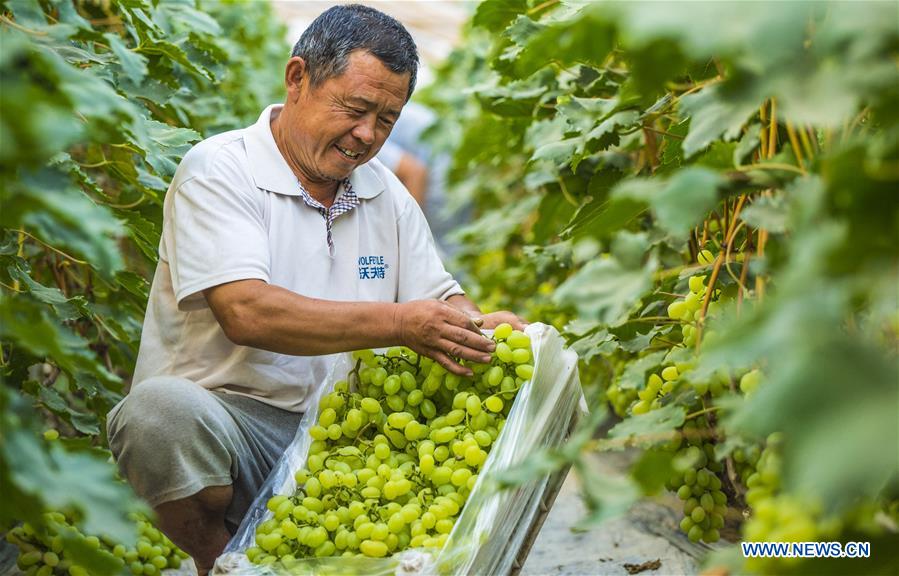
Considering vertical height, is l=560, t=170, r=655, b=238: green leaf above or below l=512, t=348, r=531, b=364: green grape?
above

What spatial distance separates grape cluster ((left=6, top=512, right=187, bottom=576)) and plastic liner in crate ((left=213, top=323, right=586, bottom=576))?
18.7 inches

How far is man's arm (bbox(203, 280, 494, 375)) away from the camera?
216 centimetres

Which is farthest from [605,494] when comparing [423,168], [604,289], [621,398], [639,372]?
[423,168]

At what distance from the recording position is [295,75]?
8.75 feet

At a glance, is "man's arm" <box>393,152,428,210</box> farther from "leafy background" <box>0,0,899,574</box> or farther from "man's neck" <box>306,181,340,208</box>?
"leafy background" <box>0,0,899,574</box>

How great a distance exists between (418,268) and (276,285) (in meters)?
0.60

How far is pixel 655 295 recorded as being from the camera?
218 cm

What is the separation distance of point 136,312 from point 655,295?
5.48 ft

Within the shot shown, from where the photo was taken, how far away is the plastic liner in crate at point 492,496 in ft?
6.26

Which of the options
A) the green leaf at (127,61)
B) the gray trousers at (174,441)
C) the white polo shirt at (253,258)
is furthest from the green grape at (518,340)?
the green leaf at (127,61)

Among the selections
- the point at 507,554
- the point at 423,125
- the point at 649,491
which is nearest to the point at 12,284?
the point at 507,554

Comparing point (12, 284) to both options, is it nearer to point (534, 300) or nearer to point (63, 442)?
point (63, 442)

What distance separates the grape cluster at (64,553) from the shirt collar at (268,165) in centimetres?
93
